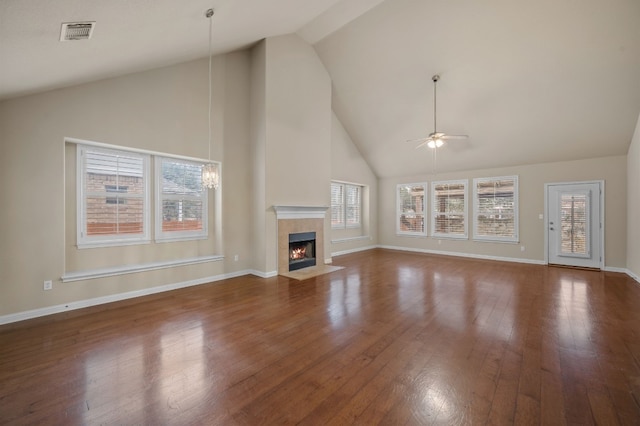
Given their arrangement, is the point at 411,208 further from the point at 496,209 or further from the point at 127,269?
the point at 127,269

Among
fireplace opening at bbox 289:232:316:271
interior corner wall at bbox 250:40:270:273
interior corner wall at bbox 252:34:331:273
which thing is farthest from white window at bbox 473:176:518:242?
interior corner wall at bbox 250:40:270:273

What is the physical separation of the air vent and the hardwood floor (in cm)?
270

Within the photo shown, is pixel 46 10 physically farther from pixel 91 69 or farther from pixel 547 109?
pixel 547 109

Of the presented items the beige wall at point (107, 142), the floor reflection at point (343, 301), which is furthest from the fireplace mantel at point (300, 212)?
the floor reflection at point (343, 301)

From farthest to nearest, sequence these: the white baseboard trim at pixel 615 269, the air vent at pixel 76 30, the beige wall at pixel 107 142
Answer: the white baseboard trim at pixel 615 269 < the beige wall at pixel 107 142 < the air vent at pixel 76 30

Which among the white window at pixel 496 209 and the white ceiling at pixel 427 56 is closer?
the white ceiling at pixel 427 56

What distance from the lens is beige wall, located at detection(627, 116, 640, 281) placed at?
4.92 m

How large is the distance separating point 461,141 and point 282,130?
4.50 meters

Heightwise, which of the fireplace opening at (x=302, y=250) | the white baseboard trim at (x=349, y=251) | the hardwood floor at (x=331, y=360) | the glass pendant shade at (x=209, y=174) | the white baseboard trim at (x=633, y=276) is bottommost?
the hardwood floor at (x=331, y=360)

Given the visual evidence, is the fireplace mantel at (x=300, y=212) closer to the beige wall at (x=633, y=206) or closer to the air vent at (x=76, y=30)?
the air vent at (x=76, y=30)

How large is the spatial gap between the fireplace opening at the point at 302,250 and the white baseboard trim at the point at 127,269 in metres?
1.54

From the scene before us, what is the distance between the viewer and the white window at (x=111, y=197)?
150 inches

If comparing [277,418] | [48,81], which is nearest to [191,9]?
[48,81]

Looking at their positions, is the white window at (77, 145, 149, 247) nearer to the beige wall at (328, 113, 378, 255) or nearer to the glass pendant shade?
the glass pendant shade
